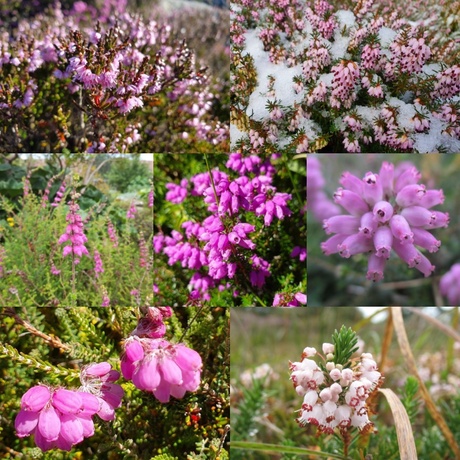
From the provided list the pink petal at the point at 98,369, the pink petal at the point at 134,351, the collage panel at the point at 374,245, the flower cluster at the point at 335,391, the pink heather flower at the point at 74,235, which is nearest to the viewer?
the flower cluster at the point at 335,391

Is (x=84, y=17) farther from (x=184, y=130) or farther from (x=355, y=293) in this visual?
(x=355, y=293)

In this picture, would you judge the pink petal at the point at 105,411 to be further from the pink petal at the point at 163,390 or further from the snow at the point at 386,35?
the snow at the point at 386,35

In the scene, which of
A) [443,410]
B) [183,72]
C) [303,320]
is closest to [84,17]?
[183,72]

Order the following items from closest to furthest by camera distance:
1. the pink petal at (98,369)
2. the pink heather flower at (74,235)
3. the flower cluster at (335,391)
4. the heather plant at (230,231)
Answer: the flower cluster at (335,391) < the pink petal at (98,369) < the heather plant at (230,231) < the pink heather flower at (74,235)

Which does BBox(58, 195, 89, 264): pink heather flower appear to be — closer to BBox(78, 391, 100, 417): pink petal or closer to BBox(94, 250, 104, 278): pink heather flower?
BBox(94, 250, 104, 278): pink heather flower

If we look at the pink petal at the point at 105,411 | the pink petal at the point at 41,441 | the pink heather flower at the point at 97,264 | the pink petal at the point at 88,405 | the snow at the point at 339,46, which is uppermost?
the snow at the point at 339,46

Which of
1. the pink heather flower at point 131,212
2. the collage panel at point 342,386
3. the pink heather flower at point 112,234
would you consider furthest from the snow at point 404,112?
the pink heather flower at point 112,234
